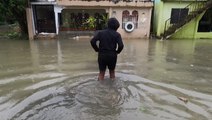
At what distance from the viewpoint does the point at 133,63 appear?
9648 mm

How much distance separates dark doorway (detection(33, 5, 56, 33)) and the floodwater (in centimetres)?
818

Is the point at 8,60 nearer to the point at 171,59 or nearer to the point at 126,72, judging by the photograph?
the point at 126,72

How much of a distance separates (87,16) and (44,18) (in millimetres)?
3398

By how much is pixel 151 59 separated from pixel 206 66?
7.52 feet

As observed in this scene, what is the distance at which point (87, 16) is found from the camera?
63.2ft

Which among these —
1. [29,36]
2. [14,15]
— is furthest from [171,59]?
[14,15]

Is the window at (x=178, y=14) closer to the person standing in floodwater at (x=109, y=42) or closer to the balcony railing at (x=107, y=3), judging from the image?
the balcony railing at (x=107, y=3)

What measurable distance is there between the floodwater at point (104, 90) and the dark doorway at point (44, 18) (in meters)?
Answer: 8.18

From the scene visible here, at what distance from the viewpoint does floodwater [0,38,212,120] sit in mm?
4852

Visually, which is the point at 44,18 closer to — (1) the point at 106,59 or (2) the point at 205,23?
(2) the point at 205,23

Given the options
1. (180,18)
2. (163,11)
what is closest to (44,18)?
(163,11)

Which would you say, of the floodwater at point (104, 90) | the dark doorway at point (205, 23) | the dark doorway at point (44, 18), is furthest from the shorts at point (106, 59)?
the dark doorway at point (205, 23)

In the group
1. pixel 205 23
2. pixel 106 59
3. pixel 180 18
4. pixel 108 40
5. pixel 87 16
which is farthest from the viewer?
pixel 205 23

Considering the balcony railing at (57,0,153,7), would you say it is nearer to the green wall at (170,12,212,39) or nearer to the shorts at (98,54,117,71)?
the green wall at (170,12,212,39)
